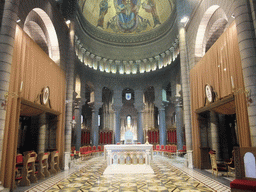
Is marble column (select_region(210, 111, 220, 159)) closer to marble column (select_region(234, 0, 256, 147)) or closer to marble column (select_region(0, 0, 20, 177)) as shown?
marble column (select_region(234, 0, 256, 147))

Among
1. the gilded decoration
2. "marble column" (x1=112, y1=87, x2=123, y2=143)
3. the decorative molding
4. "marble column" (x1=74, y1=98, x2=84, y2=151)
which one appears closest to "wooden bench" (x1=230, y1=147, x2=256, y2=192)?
"marble column" (x1=74, y1=98, x2=84, y2=151)

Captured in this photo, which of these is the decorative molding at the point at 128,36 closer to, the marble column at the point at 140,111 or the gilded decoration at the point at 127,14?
the gilded decoration at the point at 127,14

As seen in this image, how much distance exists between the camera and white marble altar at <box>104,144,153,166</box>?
10.5 metres

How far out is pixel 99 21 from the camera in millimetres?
23188

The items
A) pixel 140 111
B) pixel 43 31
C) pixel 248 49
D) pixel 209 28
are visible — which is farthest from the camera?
pixel 140 111

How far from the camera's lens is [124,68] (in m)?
24.6

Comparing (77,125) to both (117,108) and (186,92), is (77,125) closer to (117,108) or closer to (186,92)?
(117,108)

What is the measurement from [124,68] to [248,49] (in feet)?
62.3

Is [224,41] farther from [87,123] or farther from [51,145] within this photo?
[87,123]

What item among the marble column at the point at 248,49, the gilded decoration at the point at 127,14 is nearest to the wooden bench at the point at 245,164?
the marble column at the point at 248,49

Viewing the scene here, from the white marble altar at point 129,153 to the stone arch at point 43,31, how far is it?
6.14 meters

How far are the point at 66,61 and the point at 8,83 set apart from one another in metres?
7.37

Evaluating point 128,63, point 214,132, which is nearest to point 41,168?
point 214,132

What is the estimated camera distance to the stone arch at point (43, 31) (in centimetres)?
1038
